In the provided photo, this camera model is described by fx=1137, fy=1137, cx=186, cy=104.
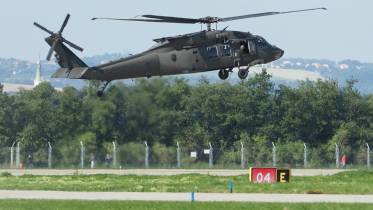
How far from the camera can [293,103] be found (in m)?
102

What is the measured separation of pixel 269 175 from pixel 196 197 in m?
9.64

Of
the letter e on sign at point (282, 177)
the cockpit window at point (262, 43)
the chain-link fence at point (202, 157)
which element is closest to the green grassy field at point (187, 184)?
the letter e on sign at point (282, 177)

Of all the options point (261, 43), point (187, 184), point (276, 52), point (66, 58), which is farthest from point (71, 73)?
point (276, 52)

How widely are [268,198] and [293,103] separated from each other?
2081 inches

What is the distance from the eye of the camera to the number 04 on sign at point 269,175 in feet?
194

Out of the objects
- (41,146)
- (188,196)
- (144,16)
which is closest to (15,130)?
(41,146)

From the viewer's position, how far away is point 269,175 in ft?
194

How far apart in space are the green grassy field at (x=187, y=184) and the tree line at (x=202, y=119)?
817 cm

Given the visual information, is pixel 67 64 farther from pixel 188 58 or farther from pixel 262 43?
pixel 262 43

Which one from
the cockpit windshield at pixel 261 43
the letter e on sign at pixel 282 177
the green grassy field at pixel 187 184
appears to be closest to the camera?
the green grassy field at pixel 187 184

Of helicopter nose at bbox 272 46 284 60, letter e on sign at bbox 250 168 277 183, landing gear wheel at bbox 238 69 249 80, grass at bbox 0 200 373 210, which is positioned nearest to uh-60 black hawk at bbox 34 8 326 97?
landing gear wheel at bbox 238 69 249 80

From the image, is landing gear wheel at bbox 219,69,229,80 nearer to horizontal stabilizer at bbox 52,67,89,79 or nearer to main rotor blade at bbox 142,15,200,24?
main rotor blade at bbox 142,15,200,24

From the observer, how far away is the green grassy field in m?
55.4

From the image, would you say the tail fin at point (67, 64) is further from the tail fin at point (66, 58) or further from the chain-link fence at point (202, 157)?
the chain-link fence at point (202, 157)
